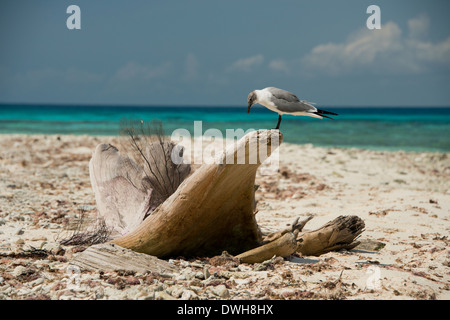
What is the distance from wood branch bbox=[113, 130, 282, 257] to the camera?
3408mm

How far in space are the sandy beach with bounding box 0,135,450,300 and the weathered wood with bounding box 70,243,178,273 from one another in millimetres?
86

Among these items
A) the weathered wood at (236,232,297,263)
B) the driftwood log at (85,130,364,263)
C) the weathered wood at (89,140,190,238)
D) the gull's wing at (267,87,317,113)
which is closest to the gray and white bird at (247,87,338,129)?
the gull's wing at (267,87,317,113)

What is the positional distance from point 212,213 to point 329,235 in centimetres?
115

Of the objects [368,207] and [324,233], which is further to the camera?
[368,207]

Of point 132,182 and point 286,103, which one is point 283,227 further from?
point 286,103

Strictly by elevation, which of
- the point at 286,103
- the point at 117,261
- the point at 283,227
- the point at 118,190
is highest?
the point at 286,103

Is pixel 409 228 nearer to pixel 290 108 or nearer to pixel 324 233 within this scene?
pixel 324 233

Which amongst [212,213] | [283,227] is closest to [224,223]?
[212,213]

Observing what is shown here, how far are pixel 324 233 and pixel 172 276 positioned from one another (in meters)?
1.51

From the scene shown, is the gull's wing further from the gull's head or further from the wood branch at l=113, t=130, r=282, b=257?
the wood branch at l=113, t=130, r=282, b=257

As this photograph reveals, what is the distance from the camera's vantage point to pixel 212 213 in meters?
3.70
